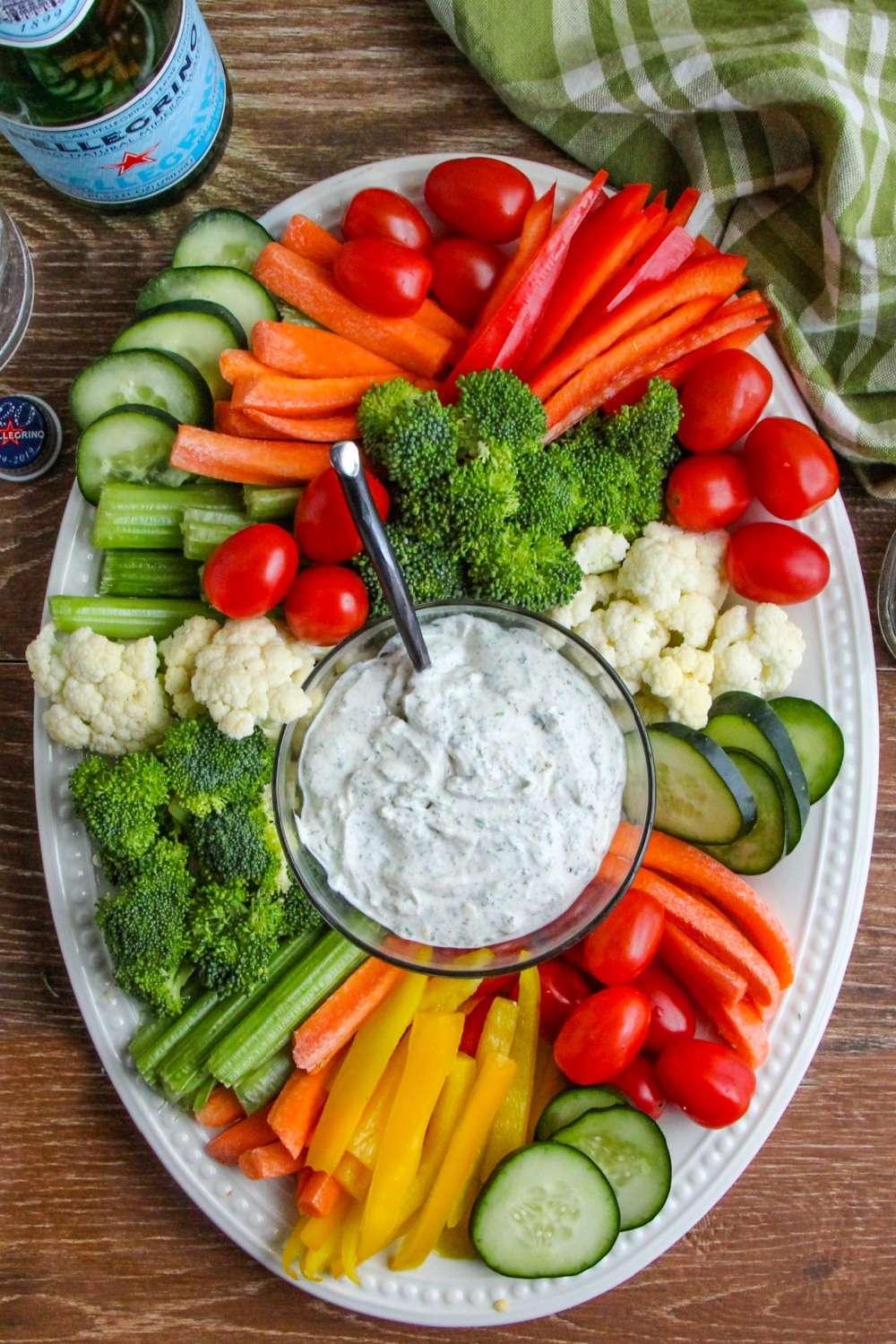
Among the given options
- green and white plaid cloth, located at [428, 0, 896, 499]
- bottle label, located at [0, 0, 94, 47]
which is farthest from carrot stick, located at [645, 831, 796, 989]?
bottle label, located at [0, 0, 94, 47]

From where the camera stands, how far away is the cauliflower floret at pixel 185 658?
1760mm

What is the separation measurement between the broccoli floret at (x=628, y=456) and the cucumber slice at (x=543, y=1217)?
3.52 feet

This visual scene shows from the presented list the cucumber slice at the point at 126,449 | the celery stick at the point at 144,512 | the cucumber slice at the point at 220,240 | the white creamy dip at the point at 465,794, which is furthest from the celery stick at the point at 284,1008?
the cucumber slice at the point at 220,240

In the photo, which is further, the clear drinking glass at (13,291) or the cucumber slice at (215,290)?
the clear drinking glass at (13,291)

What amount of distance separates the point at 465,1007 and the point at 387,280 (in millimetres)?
1282

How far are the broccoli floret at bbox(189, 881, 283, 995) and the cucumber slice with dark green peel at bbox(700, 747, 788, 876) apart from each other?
784 millimetres

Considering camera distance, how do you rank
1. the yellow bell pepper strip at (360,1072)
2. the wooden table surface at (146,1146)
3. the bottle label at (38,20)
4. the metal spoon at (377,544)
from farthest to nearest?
the wooden table surface at (146,1146) < the yellow bell pepper strip at (360,1072) < the bottle label at (38,20) < the metal spoon at (377,544)

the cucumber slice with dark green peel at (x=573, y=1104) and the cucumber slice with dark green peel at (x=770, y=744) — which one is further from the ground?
the cucumber slice with dark green peel at (x=770, y=744)

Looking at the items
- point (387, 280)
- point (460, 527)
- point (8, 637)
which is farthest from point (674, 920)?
point (8, 637)

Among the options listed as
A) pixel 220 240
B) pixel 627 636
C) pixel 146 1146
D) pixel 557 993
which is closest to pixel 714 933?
pixel 557 993

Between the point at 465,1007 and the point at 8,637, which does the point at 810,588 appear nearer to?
the point at 465,1007

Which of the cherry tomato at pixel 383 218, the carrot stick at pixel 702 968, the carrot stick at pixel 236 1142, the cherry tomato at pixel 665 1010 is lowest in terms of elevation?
the cherry tomato at pixel 665 1010

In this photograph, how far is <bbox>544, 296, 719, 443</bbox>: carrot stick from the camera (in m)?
1.78

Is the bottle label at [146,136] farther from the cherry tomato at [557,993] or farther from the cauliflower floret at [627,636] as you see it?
the cherry tomato at [557,993]
